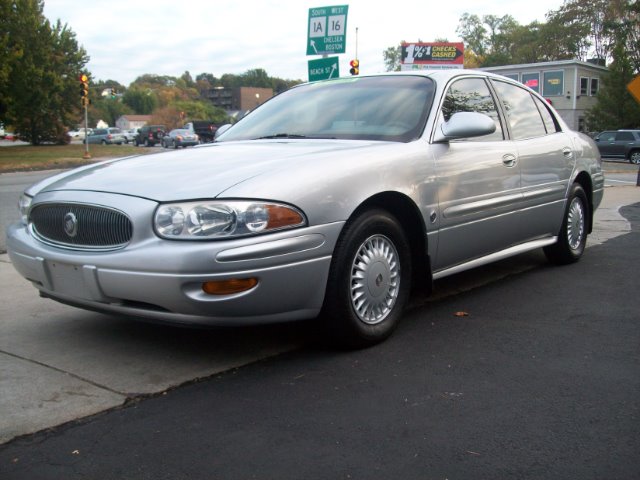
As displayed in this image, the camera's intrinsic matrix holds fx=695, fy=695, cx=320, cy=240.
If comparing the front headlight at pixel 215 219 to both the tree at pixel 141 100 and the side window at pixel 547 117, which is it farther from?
the tree at pixel 141 100

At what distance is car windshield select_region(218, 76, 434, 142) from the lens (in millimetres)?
4438

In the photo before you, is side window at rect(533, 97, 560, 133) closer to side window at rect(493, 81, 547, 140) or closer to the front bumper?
side window at rect(493, 81, 547, 140)

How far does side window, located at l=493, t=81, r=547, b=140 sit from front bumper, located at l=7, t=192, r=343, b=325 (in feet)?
7.98

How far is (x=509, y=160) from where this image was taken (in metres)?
5.02

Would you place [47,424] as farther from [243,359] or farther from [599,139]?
[599,139]

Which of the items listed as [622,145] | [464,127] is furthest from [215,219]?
[622,145]

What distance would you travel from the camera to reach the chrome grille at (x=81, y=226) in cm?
343

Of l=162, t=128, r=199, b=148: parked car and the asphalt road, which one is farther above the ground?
l=162, t=128, r=199, b=148: parked car

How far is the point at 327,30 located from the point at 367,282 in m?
13.1

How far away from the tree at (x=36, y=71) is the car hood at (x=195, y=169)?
106 feet

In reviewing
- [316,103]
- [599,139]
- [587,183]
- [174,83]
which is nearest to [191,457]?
[316,103]

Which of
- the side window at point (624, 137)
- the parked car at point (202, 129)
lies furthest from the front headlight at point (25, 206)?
the parked car at point (202, 129)

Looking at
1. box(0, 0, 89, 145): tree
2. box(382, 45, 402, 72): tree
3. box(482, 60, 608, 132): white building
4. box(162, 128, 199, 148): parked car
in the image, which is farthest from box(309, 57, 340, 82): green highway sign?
box(382, 45, 402, 72): tree

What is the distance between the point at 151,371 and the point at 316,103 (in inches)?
90.3
